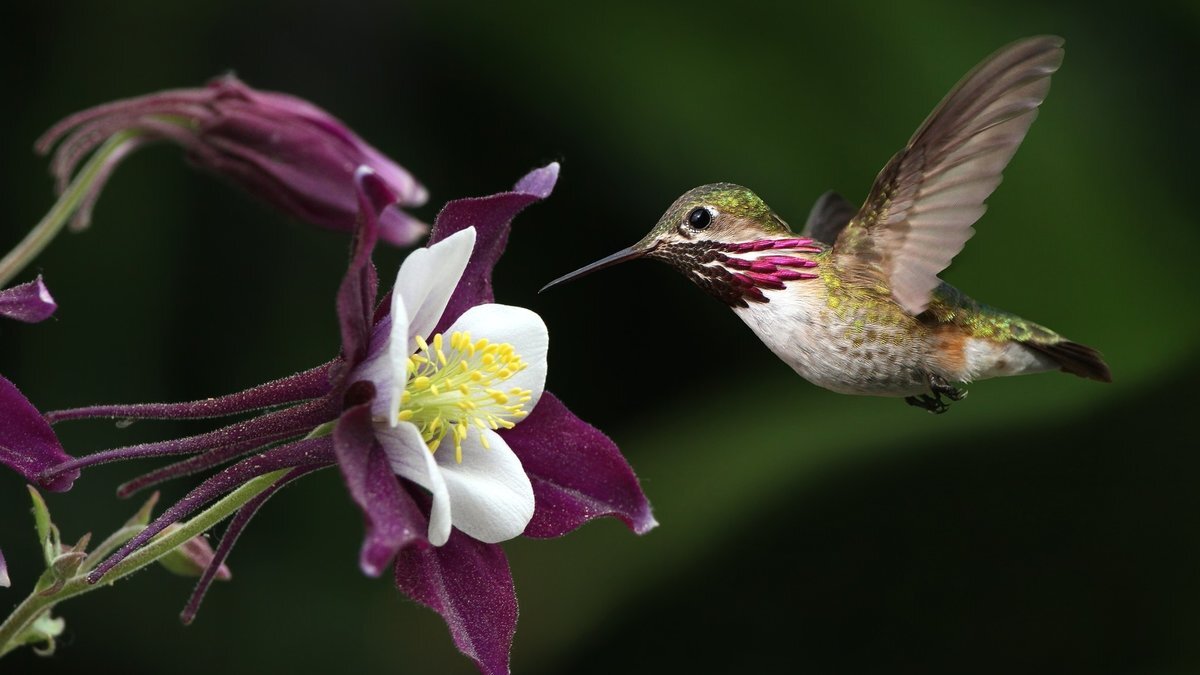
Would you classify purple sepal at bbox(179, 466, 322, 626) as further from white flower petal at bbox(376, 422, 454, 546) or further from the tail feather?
the tail feather

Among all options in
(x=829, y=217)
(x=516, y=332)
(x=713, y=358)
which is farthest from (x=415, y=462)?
(x=713, y=358)

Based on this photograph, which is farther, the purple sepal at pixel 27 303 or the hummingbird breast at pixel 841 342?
the hummingbird breast at pixel 841 342

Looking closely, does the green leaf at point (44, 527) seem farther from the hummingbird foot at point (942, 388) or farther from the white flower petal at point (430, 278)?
the hummingbird foot at point (942, 388)

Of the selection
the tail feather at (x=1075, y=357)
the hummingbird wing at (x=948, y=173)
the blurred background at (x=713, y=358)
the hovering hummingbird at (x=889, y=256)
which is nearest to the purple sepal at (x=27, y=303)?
the hovering hummingbird at (x=889, y=256)

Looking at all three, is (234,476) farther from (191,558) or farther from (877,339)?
(877,339)

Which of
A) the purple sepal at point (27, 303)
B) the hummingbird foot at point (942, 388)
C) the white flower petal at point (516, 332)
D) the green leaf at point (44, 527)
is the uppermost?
the hummingbird foot at point (942, 388)

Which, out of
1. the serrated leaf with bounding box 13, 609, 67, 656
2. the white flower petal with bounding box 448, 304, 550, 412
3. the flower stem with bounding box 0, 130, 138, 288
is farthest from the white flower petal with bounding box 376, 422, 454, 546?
the flower stem with bounding box 0, 130, 138, 288
